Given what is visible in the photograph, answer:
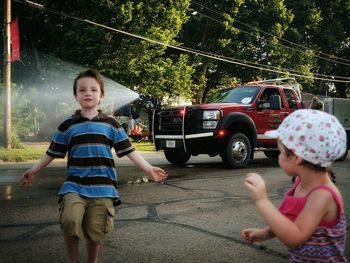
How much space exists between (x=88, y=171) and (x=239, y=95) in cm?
880

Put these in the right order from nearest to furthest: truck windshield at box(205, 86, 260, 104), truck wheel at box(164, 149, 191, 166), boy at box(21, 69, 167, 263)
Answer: boy at box(21, 69, 167, 263)
truck windshield at box(205, 86, 260, 104)
truck wheel at box(164, 149, 191, 166)

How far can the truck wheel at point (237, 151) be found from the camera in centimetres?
1043

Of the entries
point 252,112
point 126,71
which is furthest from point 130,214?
point 126,71

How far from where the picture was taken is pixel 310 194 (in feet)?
6.13

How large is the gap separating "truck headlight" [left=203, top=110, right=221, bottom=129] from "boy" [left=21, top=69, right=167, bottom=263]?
280 inches

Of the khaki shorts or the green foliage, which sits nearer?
the khaki shorts

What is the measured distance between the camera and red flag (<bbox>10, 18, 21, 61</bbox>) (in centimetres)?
1636

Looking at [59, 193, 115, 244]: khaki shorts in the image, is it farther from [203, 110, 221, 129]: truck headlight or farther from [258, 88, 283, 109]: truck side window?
[258, 88, 283, 109]: truck side window

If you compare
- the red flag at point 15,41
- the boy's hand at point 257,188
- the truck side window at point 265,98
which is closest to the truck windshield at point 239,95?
the truck side window at point 265,98

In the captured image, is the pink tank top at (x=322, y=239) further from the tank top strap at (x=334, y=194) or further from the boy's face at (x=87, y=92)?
the boy's face at (x=87, y=92)

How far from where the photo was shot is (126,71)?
25141 millimetres

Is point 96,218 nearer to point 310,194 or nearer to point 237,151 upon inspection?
point 310,194

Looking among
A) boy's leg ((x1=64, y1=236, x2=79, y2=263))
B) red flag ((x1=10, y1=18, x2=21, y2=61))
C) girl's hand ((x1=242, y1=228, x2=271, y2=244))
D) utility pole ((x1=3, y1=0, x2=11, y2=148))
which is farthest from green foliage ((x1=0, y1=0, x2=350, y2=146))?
girl's hand ((x1=242, y1=228, x2=271, y2=244))

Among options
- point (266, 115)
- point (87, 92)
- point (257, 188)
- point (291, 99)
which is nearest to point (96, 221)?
point (87, 92)
